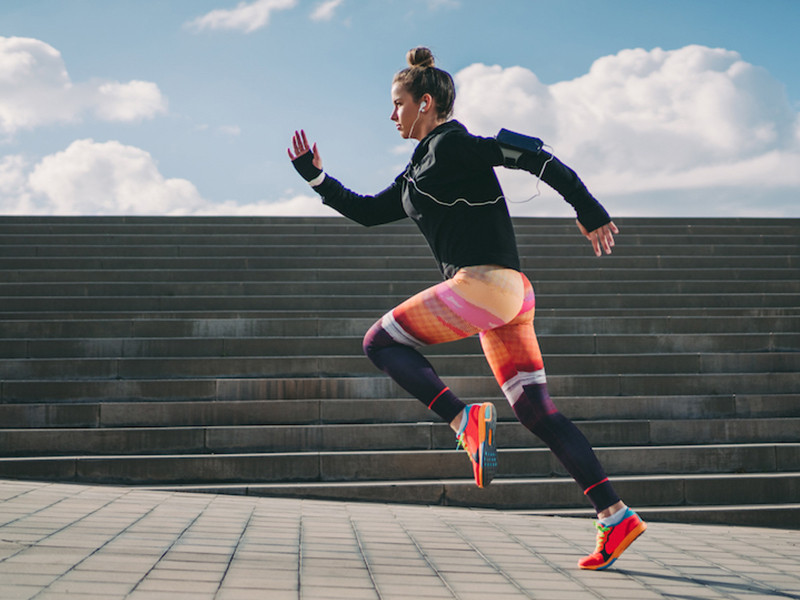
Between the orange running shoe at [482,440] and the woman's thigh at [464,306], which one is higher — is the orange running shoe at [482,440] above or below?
below

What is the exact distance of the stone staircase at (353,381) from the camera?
5.48 m

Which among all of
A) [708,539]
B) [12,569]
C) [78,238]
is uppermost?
[78,238]

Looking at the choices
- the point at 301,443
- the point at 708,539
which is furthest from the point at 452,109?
the point at 301,443

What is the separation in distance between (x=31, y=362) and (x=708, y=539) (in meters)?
5.63

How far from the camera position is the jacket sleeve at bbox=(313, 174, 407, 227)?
3.32 meters

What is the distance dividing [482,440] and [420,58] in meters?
1.55

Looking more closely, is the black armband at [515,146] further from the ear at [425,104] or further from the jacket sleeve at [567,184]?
the ear at [425,104]

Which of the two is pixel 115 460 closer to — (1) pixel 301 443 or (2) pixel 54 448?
(2) pixel 54 448

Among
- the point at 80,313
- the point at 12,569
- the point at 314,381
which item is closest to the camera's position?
the point at 12,569

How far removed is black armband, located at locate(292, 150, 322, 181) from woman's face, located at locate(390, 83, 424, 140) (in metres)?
0.48

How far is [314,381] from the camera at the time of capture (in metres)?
6.41

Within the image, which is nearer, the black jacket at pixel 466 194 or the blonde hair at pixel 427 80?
the black jacket at pixel 466 194

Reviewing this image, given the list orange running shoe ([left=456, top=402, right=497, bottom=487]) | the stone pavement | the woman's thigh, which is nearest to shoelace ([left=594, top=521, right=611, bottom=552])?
the stone pavement

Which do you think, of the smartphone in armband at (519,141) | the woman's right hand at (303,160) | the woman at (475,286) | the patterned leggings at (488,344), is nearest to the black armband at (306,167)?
the woman's right hand at (303,160)
